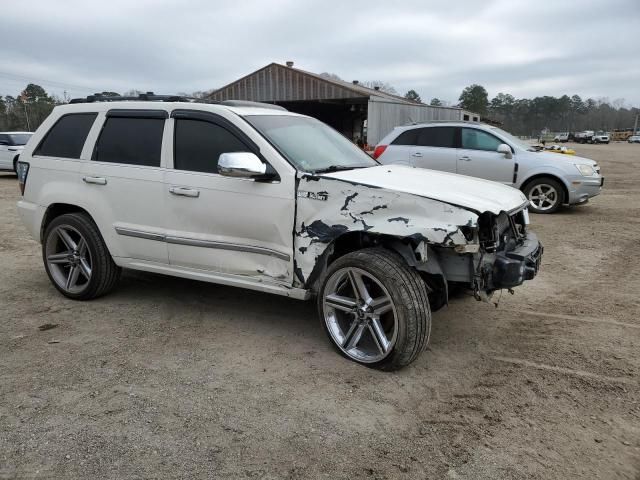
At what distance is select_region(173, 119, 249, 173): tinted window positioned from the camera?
405 cm

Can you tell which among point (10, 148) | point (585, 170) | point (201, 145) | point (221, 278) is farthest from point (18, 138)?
point (585, 170)

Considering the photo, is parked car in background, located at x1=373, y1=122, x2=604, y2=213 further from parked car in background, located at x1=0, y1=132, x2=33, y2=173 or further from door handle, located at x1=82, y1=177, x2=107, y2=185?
parked car in background, located at x1=0, y1=132, x2=33, y2=173

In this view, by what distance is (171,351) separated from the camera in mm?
3857

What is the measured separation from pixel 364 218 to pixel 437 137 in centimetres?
731

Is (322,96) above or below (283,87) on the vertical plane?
below

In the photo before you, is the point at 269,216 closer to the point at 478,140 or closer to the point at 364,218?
the point at 364,218

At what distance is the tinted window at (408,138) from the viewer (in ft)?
34.2

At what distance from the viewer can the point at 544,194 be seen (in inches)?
383

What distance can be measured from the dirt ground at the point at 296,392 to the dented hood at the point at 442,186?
115 cm

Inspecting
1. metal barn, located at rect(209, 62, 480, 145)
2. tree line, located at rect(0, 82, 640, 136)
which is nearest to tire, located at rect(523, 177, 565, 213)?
metal barn, located at rect(209, 62, 480, 145)

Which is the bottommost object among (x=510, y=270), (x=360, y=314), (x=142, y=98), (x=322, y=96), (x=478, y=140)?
(x=360, y=314)

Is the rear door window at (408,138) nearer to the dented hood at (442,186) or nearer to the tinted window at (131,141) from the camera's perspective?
the dented hood at (442,186)

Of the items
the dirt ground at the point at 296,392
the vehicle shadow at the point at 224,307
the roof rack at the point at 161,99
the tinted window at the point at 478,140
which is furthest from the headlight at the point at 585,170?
the roof rack at the point at 161,99

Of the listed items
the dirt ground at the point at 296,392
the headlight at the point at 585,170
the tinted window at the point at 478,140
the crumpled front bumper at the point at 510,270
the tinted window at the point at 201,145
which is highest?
the tinted window at the point at 478,140
